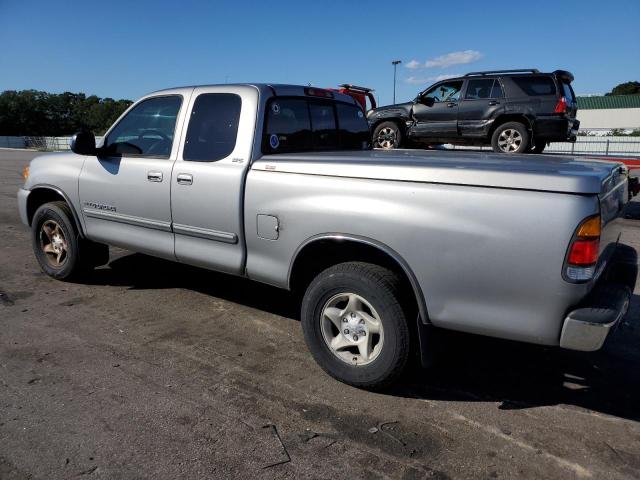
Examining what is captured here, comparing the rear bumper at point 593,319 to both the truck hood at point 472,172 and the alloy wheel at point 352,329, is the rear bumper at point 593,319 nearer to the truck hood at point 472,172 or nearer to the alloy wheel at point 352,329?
the truck hood at point 472,172

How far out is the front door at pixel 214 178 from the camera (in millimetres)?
3711

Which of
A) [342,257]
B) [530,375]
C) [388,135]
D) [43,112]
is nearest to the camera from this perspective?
[342,257]

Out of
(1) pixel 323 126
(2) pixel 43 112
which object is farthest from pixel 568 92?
(2) pixel 43 112

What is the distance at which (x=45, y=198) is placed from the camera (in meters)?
5.44

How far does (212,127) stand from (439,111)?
8.08 m

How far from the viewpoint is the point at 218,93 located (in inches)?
160

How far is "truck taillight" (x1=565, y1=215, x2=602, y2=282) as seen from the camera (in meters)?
2.42

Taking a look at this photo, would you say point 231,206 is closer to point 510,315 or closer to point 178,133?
point 178,133

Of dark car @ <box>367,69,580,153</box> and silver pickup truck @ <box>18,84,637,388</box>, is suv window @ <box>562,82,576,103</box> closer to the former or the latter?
dark car @ <box>367,69,580,153</box>

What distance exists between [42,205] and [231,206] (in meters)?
2.71

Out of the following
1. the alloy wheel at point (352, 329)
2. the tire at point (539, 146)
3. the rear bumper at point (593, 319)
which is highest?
the tire at point (539, 146)

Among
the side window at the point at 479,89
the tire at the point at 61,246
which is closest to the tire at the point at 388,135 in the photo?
the side window at the point at 479,89

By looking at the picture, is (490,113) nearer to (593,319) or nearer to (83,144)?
(83,144)

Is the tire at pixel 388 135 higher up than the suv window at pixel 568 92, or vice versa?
the suv window at pixel 568 92
